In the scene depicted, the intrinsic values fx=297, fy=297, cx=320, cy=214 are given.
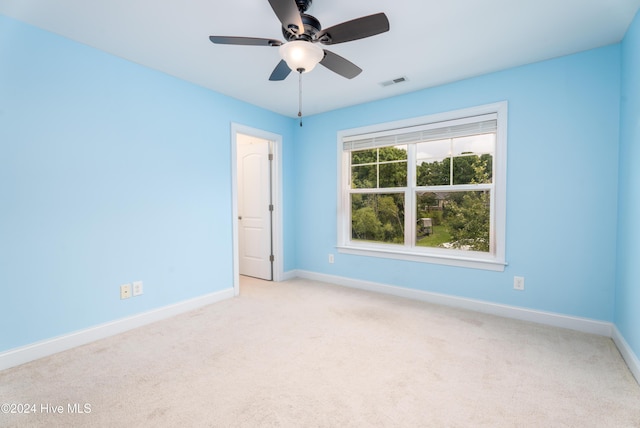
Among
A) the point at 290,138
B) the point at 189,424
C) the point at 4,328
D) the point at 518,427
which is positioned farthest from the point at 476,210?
the point at 4,328

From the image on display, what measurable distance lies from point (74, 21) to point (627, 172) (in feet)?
13.9

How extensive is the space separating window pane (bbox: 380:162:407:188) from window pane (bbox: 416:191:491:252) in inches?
11.2

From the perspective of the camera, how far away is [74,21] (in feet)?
7.06

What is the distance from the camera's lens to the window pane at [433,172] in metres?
3.44

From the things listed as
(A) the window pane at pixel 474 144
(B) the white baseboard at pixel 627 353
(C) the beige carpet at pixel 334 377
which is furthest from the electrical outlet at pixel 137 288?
(B) the white baseboard at pixel 627 353

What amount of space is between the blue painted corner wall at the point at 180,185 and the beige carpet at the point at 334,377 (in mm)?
394

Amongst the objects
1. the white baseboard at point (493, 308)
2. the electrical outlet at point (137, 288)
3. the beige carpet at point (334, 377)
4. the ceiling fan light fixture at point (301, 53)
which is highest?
the ceiling fan light fixture at point (301, 53)

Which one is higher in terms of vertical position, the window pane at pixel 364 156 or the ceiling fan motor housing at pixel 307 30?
the ceiling fan motor housing at pixel 307 30

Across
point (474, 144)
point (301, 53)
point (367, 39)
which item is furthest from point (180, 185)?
point (474, 144)

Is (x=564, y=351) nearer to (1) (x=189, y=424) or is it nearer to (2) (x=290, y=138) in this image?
(1) (x=189, y=424)

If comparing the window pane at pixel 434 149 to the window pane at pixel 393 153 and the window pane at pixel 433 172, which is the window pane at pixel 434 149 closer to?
the window pane at pixel 433 172

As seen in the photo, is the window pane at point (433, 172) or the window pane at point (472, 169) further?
the window pane at point (433, 172)

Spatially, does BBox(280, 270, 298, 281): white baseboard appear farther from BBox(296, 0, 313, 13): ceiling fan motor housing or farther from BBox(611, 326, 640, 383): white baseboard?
BBox(611, 326, 640, 383): white baseboard

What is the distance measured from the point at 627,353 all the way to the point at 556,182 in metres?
1.42
